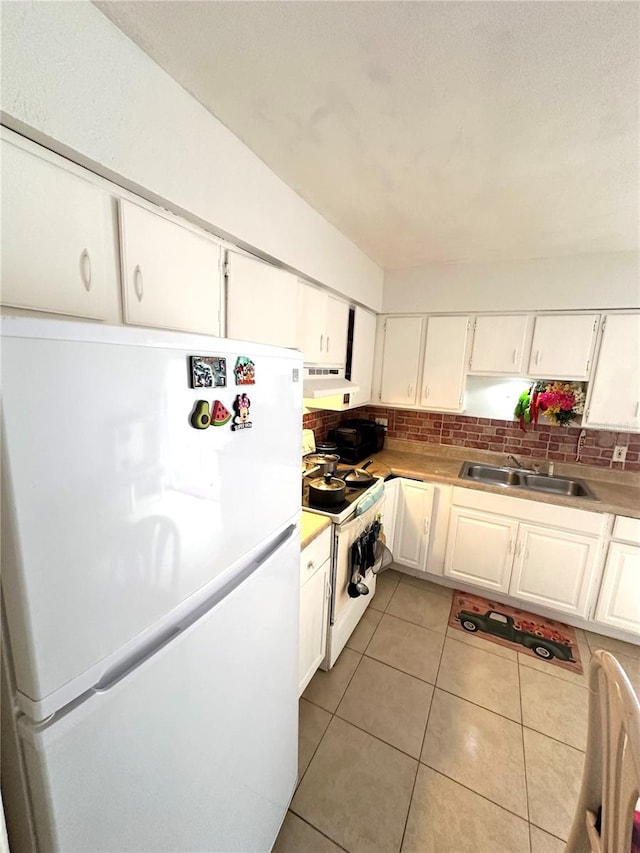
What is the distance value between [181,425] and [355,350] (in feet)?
6.58

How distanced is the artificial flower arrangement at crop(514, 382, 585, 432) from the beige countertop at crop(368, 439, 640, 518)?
0.42 m

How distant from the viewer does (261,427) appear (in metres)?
0.85

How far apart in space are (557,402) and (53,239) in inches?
109

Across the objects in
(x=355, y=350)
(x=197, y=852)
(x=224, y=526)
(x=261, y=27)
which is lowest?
(x=197, y=852)

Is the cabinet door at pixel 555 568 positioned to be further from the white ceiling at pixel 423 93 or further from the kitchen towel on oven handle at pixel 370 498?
the white ceiling at pixel 423 93

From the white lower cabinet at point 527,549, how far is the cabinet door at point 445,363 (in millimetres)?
718

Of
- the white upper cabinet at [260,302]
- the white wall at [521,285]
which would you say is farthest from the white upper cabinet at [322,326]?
the white wall at [521,285]

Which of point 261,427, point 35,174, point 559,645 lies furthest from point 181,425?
point 559,645

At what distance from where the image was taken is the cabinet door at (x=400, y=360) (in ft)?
8.92

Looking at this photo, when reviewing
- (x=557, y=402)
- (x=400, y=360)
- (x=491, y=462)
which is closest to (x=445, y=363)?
(x=400, y=360)

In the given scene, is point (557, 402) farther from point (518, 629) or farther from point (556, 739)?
point (556, 739)

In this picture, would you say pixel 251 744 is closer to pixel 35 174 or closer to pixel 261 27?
pixel 35 174

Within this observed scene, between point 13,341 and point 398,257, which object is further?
point 398,257

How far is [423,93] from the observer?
97 cm
